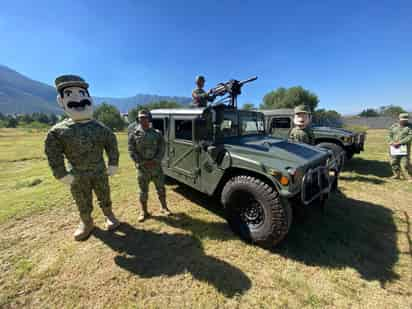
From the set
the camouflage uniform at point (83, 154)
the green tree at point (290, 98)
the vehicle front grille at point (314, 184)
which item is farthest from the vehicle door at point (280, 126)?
the green tree at point (290, 98)

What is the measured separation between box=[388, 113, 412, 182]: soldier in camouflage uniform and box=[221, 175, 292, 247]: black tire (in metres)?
5.00

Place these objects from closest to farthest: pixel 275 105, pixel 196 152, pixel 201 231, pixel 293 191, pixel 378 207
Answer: pixel 293 191
pixel 201 231
pixel 196 152
pixel 378 207
pixel 275 105

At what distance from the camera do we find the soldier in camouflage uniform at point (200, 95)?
408cm

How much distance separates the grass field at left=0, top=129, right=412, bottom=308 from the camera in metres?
1.87

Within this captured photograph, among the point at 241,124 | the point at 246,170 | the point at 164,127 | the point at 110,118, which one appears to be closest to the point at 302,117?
the point at 241,124

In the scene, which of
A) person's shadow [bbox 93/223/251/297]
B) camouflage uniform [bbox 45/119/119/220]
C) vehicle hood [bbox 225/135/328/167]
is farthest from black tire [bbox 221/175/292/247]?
camouflage uniform [bbox 45/119/119/220]

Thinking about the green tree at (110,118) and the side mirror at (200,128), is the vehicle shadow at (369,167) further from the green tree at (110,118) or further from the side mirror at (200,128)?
the green tree at (110,118)

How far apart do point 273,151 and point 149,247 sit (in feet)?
7.36

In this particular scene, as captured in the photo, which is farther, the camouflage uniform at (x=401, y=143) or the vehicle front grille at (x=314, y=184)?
the camouflage uniform at (x=401, y=143)

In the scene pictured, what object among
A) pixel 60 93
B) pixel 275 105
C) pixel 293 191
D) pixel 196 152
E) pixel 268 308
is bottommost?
pixel 268 308

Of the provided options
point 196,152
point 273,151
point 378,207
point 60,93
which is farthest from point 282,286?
point 60,93

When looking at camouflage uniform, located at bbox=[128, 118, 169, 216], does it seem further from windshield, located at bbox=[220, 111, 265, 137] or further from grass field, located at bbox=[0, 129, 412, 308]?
windshield, located at bbox=[220, 111, 265, 137]

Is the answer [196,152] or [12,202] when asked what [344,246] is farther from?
[12,202]

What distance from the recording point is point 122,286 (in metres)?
1.99
